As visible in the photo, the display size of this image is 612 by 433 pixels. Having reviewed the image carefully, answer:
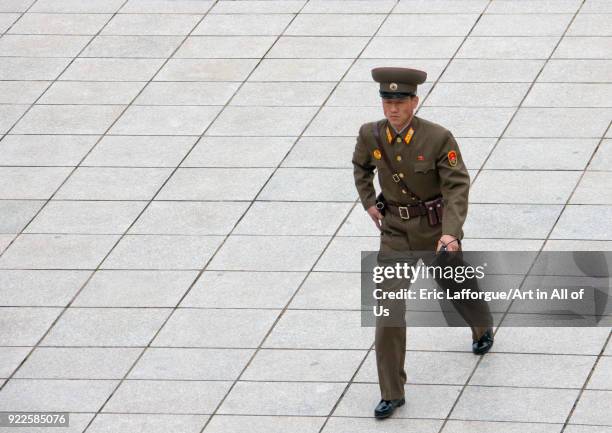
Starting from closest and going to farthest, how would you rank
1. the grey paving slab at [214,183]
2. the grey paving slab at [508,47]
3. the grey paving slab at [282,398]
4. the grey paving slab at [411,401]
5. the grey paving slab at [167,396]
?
the grey paving slab at [411,401] < the grey paving slab at [282,398] < the grey paving slab at [167,396] < the grey paving slab at [214,183] < the grey paving slab at [508,47]

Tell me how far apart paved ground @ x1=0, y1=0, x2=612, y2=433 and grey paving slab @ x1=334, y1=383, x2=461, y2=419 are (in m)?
0.02

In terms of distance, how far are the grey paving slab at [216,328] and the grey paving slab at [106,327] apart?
0.12 metres

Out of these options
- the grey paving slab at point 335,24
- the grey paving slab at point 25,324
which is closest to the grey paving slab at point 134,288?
the grey paving slab at point 25,324

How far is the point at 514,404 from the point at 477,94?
458 cm

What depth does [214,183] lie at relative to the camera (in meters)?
12.3

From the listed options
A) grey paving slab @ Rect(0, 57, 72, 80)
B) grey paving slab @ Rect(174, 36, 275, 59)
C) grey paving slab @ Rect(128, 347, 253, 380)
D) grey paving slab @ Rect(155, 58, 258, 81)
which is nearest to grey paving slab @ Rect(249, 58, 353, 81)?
grey paving slab @ Rect(155, 58, 258, 81)

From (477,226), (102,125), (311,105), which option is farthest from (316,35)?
(477,226)

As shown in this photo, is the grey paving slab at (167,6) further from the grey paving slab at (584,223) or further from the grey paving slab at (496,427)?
the grey paving slab at (496,427)

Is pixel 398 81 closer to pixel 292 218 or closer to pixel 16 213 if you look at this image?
pixel 292 218

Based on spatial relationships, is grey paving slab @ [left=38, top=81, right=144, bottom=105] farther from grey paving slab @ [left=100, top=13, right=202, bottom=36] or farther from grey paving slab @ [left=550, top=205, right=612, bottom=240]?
grey paving slab @ [left=550, top=205, right=612, bottom=240]

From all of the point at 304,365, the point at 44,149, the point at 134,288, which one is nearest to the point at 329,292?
the point at 304,365

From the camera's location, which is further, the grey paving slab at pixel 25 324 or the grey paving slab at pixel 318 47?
the grey paving slab at pixel 318 47

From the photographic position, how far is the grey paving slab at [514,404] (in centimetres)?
906

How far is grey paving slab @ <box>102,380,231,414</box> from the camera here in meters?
9.51
